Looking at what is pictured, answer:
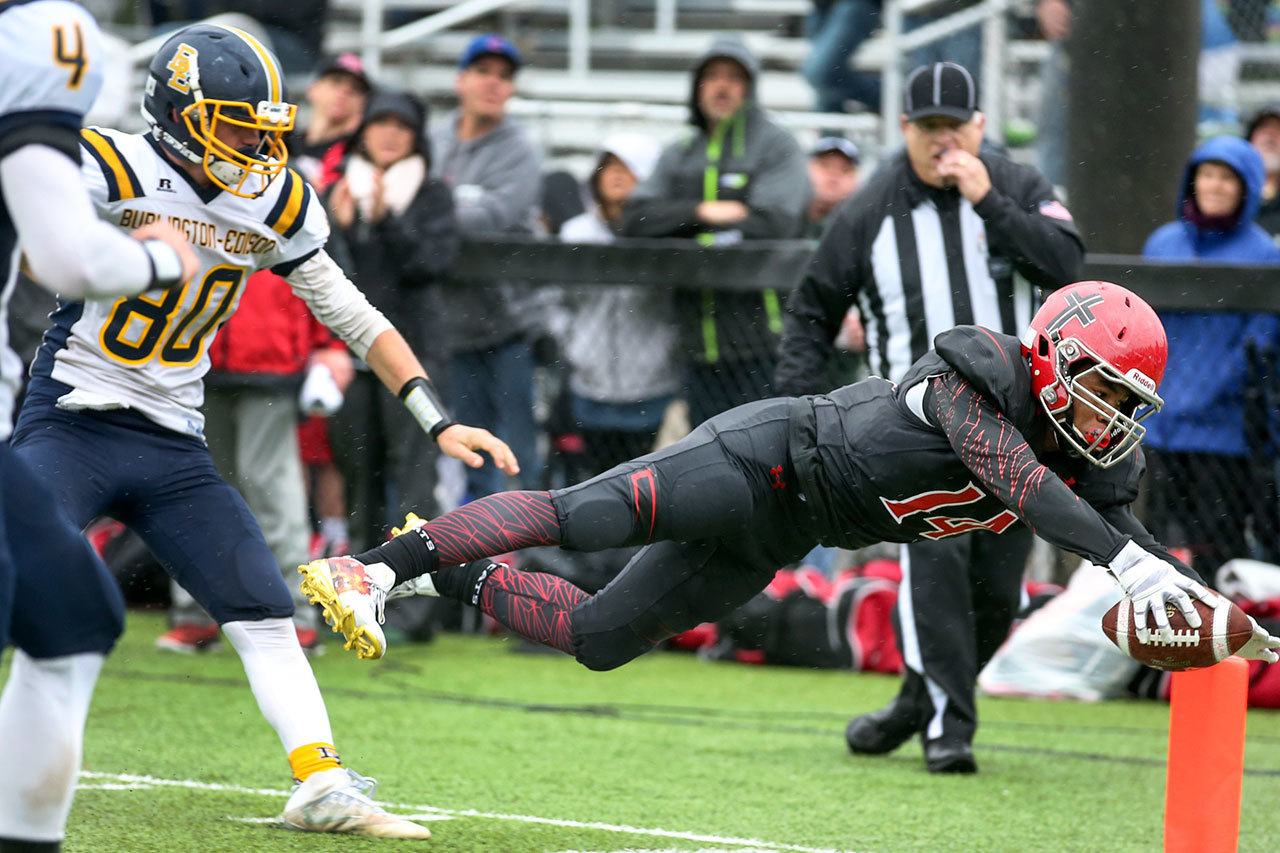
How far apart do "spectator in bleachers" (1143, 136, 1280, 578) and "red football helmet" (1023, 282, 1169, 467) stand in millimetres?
3788

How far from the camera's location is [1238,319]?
8031 mm

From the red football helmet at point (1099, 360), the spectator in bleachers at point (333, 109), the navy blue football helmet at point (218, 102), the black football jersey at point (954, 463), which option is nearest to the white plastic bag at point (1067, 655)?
the black football jersey at point (954, 463)

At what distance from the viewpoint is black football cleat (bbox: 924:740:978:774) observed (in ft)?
19.7

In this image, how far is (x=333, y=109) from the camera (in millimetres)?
9078

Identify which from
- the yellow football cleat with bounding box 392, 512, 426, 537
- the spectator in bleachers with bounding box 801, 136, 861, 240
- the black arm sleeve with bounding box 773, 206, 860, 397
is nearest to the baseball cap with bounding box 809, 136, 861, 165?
the spectator in bleachers with bounding box 801, 136, 861, 240

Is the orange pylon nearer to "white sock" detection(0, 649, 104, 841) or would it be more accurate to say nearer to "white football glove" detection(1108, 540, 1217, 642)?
"white football glove" detection(1108, 540, 1217, 642)

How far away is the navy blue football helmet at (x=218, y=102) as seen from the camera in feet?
14.9

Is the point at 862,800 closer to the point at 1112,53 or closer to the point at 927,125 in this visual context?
the point at 927,125

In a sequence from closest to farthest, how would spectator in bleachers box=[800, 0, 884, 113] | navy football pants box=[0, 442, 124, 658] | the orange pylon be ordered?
→ 1. navy football pants box=[0, 442, 124, 658]
2. the orange pylon
3. spectator in bleachers box=[800, 0, 884, 113]

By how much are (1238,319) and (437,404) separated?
14.9 ft

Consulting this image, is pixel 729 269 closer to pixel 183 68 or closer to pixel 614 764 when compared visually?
pixel 614 764

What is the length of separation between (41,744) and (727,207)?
227 inches

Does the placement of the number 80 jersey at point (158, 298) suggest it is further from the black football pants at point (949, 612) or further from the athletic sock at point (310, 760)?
the black football pants at point (949, 612)

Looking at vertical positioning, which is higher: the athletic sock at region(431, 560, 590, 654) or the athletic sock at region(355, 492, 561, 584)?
the athletic sock at region(355, 492, 561, 584)
